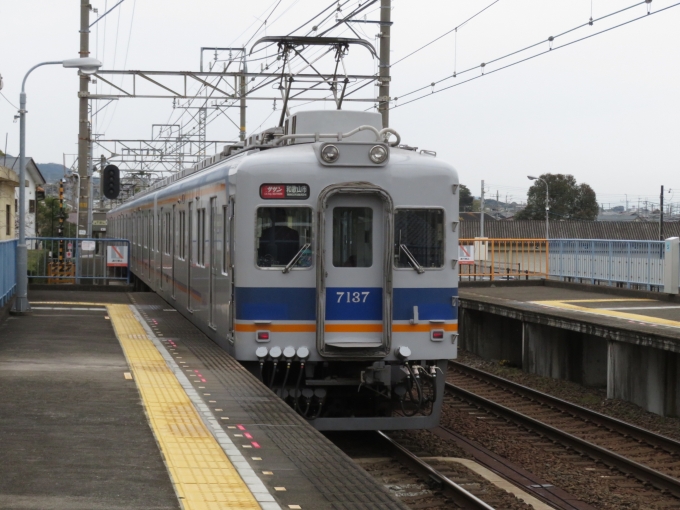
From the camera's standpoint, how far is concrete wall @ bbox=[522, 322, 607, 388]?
15906 millimetres

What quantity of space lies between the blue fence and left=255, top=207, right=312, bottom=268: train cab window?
11122 mm

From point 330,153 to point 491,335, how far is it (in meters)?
10.6

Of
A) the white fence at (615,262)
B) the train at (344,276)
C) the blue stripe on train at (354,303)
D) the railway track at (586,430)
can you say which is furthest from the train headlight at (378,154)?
the white fence at (615,262)

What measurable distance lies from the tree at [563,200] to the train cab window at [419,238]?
63.4 meters

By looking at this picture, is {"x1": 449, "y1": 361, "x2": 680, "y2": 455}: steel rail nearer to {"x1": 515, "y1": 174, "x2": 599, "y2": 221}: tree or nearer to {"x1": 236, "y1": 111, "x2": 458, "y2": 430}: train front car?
{"x1": 236, "y1": 111, "x2": 458, "y2": 430}: train front car

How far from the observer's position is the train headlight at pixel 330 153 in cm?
979

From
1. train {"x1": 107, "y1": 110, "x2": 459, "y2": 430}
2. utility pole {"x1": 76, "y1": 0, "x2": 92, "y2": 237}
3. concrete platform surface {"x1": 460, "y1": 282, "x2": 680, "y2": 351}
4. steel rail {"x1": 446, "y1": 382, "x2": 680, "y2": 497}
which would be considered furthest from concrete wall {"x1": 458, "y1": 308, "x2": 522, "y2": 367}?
utility pole {"x1": 76, "y1": 0, "x2": 92, "y2": 237}

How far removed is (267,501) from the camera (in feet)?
16.9

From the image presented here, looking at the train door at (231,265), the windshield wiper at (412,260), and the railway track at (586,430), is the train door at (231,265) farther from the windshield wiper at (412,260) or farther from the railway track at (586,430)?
the railway track at (586,430)

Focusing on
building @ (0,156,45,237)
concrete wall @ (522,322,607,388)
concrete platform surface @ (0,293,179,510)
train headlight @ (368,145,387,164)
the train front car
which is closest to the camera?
concrete platform surface @ (0,293,179,510)

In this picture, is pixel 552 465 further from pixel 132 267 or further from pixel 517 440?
pixel 132 267

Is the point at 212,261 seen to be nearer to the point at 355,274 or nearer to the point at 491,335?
the point at 355,274

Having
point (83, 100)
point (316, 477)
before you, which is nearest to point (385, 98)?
point (83, 100)

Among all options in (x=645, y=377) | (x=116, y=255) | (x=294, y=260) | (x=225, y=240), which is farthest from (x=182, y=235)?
(x=116, y=255)
